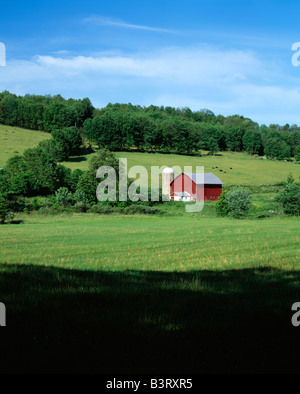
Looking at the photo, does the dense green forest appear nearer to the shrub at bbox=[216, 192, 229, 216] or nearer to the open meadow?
the shrub at bbox=[216, 192, 229, 216]

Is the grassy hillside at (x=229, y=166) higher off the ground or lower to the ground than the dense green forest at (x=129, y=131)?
lower

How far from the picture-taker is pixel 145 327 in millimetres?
5219

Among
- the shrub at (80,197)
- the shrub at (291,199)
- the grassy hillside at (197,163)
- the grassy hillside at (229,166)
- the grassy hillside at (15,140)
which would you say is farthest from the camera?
the grassy hillside at (229,166)

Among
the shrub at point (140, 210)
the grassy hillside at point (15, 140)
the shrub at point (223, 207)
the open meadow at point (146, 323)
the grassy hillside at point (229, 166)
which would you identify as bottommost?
the shrub at point (140, 210)

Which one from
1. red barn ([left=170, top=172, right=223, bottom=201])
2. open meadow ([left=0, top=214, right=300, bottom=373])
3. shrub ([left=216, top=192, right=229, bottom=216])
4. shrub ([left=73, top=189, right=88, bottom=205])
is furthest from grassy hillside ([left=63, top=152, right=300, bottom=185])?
open meadow ([left=0, top=214, right=300, bottom=373])

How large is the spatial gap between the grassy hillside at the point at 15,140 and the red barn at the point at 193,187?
39.1 meters

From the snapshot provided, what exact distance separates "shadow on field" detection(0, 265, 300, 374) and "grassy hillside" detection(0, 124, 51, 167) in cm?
7841

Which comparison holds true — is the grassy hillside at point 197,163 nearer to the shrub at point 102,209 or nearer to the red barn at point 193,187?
the red barn at point 193,187

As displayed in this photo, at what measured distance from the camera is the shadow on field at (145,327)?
4.27 m

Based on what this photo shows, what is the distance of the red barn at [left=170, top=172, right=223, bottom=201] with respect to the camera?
7769 centimetres

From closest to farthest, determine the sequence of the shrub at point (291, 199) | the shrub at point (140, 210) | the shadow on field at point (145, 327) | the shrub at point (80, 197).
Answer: the shadow on field at point (145, 327)
the shrub at point (291, 199)
the shrub at point (140, 210)
the shrub at point (80, 197)

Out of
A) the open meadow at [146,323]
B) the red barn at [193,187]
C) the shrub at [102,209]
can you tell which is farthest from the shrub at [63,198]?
the open meadow at [146,323]

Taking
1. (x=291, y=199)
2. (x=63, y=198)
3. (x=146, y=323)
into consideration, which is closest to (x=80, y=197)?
(x=63, y=198)

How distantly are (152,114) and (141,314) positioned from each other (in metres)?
163
